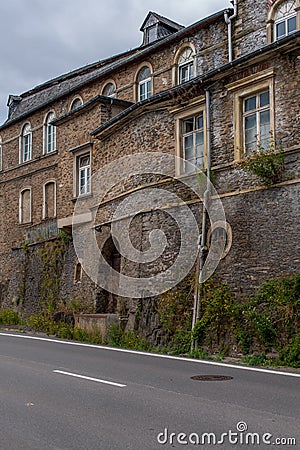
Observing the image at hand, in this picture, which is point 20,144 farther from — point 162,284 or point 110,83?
point 162,284

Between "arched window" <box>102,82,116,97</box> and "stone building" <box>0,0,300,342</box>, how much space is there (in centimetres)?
8

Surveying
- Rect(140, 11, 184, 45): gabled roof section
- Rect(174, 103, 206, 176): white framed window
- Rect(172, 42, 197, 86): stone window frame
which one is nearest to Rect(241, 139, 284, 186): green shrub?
Rect(174, 103, 206, 176): white framed window

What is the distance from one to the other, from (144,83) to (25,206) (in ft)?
37.6

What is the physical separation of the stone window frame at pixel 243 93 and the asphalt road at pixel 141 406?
20.3 feet

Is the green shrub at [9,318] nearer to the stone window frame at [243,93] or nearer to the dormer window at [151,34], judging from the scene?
the dormer window at [151,34]

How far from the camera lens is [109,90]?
91.1ft

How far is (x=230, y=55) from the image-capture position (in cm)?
2088

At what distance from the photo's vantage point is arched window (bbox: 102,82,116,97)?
27456 mm

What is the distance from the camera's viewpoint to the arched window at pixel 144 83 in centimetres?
2545

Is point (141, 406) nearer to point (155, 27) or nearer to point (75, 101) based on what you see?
point (155, 27)

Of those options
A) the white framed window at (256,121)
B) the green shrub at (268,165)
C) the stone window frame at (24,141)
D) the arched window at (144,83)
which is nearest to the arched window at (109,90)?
the arched window at (144,83)

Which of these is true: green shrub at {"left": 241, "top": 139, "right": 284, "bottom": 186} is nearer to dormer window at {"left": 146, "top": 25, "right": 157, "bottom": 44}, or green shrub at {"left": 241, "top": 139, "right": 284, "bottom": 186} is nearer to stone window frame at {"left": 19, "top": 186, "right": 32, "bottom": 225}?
dormer window at {"left": 146, "top": 25, "right": 157, "bottom": 44}

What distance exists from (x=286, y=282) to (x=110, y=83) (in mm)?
16392

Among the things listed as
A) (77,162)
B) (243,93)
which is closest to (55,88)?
(77,162)
